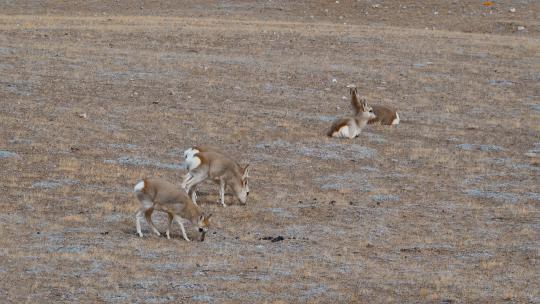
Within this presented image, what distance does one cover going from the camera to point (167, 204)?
56.5 ft

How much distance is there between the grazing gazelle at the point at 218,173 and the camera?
1944cm

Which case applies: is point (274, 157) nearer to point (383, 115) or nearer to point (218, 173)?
point (218, 173)

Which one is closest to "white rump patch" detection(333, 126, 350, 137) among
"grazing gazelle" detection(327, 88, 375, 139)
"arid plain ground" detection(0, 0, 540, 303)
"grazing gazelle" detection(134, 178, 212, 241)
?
"grazing gazelle" detection(327, 88, 375, 139)

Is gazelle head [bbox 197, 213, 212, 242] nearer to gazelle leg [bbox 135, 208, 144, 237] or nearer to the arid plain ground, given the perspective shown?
the arid plain ground

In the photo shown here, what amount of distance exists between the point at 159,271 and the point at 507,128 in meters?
16.1

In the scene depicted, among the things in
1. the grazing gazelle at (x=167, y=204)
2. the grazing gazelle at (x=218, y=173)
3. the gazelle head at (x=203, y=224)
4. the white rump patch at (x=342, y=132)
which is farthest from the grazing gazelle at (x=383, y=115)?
the gazelle head at (x=203, y=224)

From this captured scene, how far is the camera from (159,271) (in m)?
15.0

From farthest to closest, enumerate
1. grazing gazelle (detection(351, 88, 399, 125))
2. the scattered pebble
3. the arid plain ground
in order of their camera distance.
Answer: grazing gazelle (detection(351, 88, 399, 125)) < the scattered pebble < the arid plain ground

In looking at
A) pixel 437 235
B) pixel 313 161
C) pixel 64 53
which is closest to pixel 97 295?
pixel 437 235

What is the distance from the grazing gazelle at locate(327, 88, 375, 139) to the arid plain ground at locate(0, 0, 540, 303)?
292 mm

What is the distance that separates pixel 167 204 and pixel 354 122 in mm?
9799

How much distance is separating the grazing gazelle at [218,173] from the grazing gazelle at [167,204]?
188 centimetres

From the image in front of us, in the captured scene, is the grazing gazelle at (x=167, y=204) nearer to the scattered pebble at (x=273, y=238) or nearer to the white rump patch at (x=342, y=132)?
the scattered pebble at (x=273, y=238)

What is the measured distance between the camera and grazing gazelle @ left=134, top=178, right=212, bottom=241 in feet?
55.9
